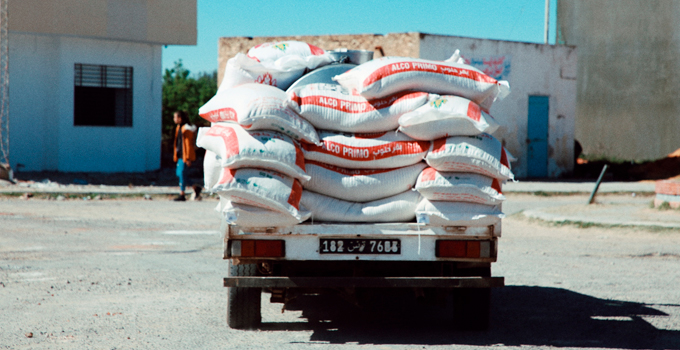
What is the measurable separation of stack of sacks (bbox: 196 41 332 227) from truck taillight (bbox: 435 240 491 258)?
0.86 m

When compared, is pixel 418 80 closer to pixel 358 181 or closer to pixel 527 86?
pixel 358 181

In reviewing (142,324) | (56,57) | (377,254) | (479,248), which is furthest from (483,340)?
(56,57)

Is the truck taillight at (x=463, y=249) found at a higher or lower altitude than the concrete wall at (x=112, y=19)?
lower

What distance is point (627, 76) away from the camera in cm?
2816

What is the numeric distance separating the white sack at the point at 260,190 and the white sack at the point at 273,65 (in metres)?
0.90

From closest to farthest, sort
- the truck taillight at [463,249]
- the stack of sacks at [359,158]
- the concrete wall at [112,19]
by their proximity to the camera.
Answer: the truck taillight at [463,249] < the stack of sacks at [359,158] < the concrete wall at [112,19]

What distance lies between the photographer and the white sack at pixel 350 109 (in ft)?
15.6

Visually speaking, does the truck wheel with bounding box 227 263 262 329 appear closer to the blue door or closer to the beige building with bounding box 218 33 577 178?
the beige building with bounding box 218 33 577 178

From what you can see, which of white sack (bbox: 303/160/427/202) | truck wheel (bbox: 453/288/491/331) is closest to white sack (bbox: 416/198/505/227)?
white sack (bbox: 303/160/427/202)

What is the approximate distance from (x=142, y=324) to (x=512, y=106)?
19024mm

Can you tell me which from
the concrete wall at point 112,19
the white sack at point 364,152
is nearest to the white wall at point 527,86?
the concrete wall at point 112,19

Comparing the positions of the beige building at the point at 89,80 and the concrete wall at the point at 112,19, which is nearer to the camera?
the concrete wall at the point at 112,19

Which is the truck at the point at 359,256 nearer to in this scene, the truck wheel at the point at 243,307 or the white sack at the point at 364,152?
the truck wheel at the point at 243,307

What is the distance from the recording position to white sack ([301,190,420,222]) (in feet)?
15.0
